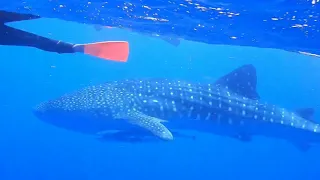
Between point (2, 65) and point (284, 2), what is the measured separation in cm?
7603

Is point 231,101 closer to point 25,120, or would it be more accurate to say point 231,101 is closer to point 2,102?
point 25,120

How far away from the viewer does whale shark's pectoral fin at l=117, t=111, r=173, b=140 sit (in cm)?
969

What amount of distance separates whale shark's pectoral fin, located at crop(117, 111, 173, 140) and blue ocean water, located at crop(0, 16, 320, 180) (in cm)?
3761

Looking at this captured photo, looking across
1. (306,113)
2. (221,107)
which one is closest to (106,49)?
(221,107)

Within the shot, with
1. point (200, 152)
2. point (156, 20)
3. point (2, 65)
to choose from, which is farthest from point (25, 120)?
point (156, 20)

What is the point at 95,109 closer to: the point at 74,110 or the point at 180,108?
the point at 74,110

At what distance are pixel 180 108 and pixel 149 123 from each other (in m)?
1.30

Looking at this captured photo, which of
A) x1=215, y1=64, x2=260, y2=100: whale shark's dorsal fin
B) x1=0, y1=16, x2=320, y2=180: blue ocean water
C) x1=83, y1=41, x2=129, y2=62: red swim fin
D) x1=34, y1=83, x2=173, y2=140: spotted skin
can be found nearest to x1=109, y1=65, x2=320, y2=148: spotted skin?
x1=215, y1=64, x2=260, y2=100: whale shark's dorsal fin

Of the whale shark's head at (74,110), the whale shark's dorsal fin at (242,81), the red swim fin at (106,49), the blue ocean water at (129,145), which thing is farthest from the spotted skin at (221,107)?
the blue ocean water at (129,145)

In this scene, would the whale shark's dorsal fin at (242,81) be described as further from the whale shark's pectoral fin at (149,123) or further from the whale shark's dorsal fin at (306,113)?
the whale shark's pectoral fin at (149,123)

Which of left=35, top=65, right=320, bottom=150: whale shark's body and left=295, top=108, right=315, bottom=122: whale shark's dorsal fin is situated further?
left=295, top=108, right=315, bottom=122: whale shark's dorsal fin

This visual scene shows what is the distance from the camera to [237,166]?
80938mm

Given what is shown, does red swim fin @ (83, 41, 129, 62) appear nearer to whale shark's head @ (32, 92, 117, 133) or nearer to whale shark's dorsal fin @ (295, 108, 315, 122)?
whale shark's head @ (32, 92, 117, 133)

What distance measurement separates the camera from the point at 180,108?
1120cm
